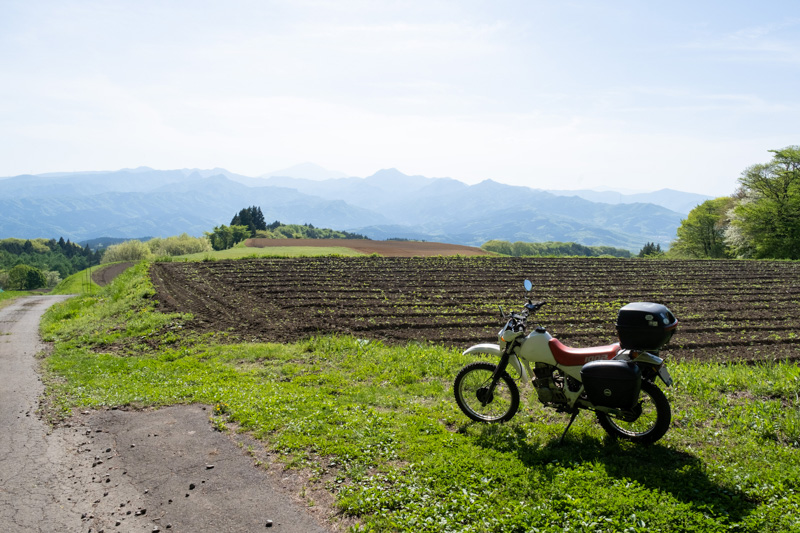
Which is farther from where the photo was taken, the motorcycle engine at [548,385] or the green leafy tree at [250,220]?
the green leafy tree at [250,220]

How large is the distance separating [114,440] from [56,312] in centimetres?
2339

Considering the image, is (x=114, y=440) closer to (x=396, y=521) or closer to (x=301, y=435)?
(x=301, y=435)

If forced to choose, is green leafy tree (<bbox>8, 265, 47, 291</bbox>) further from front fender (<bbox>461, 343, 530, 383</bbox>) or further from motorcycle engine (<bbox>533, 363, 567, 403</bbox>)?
motorcycle engine (<bbox>533, 363, 567, 403</bbox>)

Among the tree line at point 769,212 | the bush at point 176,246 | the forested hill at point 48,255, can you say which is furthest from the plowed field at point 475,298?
the forested hill at point 48,255

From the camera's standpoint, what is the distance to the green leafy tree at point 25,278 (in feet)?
310

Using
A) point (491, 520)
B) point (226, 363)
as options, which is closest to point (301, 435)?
point (491, 520)

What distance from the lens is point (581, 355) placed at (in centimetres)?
655

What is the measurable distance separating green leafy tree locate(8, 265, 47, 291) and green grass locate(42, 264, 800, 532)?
4248 inches

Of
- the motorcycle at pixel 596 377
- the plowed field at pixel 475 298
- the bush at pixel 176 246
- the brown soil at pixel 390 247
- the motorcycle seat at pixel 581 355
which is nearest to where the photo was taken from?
the motorcycle at pixel 596 377

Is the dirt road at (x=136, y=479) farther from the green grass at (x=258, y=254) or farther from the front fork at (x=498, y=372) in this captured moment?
the green grass at (x=258, y=254)

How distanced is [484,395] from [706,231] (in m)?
81.4

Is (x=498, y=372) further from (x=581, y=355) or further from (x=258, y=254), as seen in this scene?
(x=258, y=254)

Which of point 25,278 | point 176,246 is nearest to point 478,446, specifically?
point 176,246

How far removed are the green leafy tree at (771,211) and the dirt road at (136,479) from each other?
6407 centimetres
